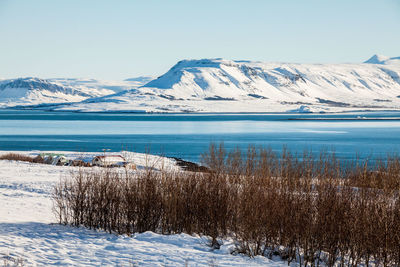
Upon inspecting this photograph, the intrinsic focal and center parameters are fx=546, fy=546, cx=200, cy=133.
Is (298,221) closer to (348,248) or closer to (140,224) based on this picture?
(348,248)

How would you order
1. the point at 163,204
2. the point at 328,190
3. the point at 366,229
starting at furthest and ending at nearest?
the point at 163,204 → the point at 328,190 → the point at 366,229

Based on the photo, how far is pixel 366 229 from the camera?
10.3 metres

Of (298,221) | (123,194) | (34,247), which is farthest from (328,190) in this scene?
(34,247)

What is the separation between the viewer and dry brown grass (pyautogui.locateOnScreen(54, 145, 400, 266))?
10578 millimetres

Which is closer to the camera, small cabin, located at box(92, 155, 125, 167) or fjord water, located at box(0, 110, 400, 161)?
small cabin, located at box(92, 155, 125, 167)

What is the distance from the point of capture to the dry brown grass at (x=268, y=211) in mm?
10578

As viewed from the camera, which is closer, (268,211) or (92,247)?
(268,211)

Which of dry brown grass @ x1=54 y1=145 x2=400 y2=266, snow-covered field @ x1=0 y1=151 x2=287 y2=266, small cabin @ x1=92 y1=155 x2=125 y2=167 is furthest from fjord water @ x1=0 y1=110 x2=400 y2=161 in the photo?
snow-covered field @ x1=0 y1=151 x2=287 y2=266

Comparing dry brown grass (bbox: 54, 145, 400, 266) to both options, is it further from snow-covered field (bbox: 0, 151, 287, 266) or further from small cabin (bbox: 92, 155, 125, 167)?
small cabin (bbox: 92, 155, 125, 167)

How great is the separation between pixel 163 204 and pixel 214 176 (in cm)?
149

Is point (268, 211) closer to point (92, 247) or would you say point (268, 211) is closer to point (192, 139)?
point (92, 247)

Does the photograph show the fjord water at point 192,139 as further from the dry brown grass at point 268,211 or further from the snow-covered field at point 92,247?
the snow-covered field at point 92,247

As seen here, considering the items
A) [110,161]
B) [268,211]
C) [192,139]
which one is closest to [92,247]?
[268,211]

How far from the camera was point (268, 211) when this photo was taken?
11492mm
